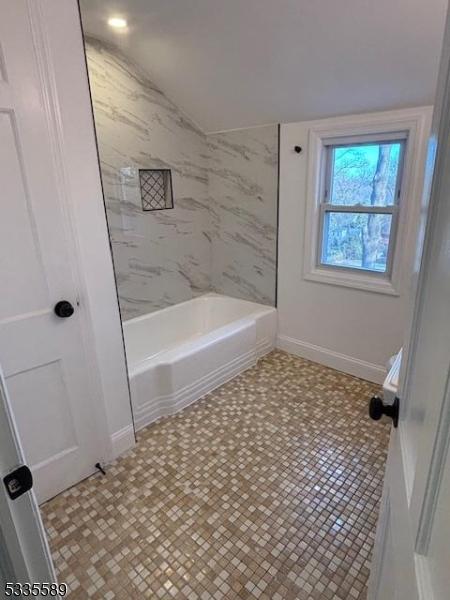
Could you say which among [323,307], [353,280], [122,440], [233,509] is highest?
[353,280]

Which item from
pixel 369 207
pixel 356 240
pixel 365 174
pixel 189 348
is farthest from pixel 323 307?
pixel 189 348

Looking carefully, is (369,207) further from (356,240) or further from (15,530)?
(15,530)

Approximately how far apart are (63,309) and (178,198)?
190 centimetres

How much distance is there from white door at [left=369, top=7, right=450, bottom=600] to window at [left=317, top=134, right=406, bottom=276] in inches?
74.1

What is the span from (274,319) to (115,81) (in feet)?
7.44

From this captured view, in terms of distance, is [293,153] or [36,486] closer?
[36,486]

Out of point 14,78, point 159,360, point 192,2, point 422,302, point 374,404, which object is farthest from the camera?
point 159,360

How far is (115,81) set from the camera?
8.43 ft

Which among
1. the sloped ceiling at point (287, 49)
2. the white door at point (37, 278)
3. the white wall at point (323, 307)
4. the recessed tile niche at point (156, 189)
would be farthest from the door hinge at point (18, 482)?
the recessed tile niche at point (156, 189)

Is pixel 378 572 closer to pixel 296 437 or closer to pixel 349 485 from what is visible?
pixel 349 485

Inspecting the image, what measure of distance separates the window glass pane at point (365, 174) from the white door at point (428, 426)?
1.90m

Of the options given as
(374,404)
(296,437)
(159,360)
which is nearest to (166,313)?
(159,360)

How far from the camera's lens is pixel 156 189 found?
305 cm

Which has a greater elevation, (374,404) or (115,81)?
(115,81)
